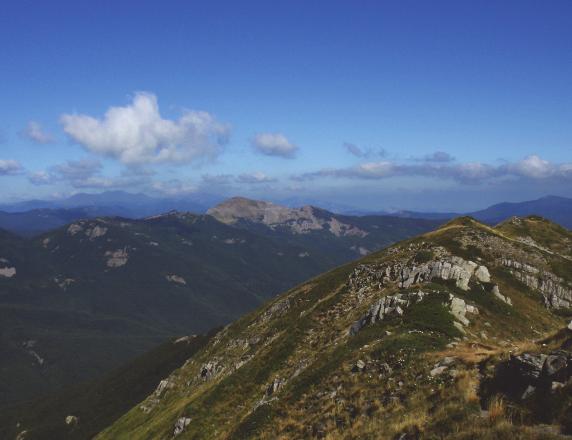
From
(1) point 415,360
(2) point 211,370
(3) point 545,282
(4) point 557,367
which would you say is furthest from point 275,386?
(3) point 545,282

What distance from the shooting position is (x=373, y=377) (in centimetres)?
3278

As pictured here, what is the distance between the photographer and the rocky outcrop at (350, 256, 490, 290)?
62.7 m

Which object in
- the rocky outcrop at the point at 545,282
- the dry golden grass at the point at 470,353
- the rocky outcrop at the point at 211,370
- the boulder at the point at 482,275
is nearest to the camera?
the dry golden grass at the point at 470,353

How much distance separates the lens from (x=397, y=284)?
68.6 metres

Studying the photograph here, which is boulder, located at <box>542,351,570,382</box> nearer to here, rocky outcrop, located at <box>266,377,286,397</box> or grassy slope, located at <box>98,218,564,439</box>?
grassy slope, located at <box>98,218,564,439</box>

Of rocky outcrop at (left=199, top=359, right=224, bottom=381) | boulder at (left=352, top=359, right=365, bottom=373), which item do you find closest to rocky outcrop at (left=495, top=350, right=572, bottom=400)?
boulder at (left=352, top=359, right=365, bottom=373)

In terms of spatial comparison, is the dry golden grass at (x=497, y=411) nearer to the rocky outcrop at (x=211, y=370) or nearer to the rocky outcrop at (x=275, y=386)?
the rocky outcrop at (x=275, y=386)

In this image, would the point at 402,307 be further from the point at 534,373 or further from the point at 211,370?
the point at 211,370

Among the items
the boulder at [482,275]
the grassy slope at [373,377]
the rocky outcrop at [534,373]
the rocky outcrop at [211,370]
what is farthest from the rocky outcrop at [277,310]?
the rocky outcrop at [534,373]

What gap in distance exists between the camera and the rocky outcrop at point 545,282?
256 ft

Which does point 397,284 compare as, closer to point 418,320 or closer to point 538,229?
point 418,320

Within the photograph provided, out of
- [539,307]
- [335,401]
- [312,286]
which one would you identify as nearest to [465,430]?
[335,401]

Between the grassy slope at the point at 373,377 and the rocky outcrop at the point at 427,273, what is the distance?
305 centimetres

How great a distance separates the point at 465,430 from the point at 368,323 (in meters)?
31.7
